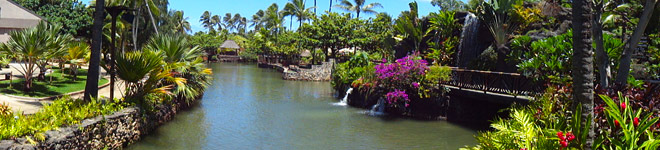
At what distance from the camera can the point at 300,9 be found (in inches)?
2282

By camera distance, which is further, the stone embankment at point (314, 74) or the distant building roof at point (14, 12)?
the stone embankment at point (314, 74)

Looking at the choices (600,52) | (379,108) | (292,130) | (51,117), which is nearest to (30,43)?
(51,117)

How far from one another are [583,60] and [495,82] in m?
9.90

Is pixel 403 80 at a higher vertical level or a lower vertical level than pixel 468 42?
lower

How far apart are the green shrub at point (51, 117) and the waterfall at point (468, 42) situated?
16.1 metres

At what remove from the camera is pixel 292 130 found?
16359 mm

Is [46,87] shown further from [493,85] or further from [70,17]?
[493,85]

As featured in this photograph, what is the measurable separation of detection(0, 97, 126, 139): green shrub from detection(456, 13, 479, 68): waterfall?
16058mm

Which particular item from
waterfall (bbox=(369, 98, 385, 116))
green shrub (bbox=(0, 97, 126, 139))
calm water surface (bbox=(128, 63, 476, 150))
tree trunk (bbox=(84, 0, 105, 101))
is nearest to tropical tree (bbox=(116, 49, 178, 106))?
tree trunk (bbox=(84, 0, 105, 101))

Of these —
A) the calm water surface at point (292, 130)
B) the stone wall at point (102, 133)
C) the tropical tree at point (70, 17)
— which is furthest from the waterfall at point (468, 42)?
the tropical tree at point (70, 17)

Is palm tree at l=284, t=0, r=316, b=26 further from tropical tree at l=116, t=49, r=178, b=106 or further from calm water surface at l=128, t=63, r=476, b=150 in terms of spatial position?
tropical tree at l=116, t=49, r=178, b=106

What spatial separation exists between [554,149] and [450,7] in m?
96.2

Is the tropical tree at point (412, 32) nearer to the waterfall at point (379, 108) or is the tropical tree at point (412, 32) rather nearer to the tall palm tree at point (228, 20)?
the waterfall at point (379, 108)

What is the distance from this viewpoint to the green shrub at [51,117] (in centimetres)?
862
